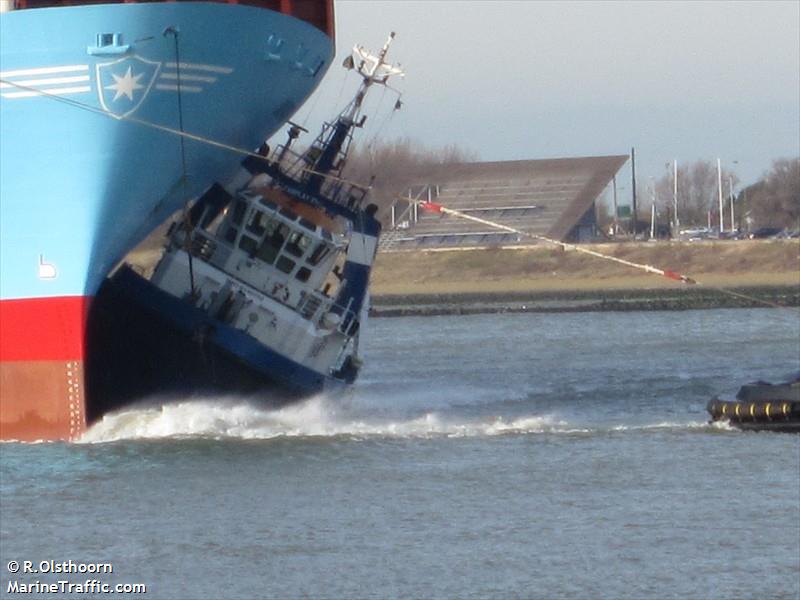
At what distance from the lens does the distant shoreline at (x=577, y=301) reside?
7575 centimetres

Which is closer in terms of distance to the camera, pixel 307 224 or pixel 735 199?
pixel 307 224

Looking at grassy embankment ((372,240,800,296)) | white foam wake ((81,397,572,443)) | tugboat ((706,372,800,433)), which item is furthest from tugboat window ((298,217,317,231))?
grassy embankment ((372,240,800,296))

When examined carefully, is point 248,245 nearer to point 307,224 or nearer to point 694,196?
point 307,224

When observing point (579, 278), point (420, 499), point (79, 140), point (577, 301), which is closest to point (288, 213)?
point (79, 140)

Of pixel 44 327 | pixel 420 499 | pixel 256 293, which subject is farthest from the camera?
pixel 256 293

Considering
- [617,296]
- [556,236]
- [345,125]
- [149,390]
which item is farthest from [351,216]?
[556,236]

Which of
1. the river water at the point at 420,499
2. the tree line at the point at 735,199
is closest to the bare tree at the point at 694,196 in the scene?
the tree line at the point at 735,199

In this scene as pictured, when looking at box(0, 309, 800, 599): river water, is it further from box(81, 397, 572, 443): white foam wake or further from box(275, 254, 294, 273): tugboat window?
box(275, 254, 294, 273): tugboat window

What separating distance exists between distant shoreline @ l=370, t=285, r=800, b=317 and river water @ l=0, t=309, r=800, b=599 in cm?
4041

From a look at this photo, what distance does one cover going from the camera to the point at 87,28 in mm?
25969

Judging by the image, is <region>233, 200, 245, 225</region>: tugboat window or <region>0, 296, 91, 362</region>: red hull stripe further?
<region>233, 200, 245, 225</region>: tugboat window

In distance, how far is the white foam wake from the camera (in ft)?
88.4

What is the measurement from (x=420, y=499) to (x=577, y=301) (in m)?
61.5

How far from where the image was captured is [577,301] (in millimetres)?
82312
